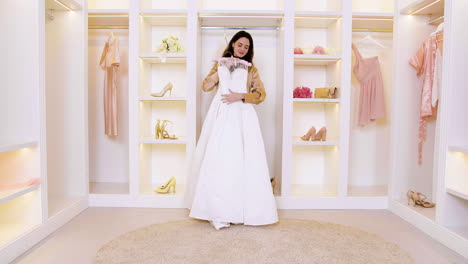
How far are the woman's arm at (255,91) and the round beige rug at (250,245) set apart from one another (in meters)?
1.13

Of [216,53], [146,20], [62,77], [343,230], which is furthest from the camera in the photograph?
[216,53]

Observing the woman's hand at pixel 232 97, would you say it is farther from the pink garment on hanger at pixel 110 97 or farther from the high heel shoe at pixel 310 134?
the pink garment on hanger at pixel 110 97

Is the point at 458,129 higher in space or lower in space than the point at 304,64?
lower

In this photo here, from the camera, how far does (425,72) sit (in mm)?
3768

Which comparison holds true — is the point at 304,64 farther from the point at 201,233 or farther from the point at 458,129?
the point at 201,233

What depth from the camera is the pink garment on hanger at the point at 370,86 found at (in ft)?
14.2

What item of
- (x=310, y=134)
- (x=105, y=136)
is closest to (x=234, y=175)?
(x=310, y=134)

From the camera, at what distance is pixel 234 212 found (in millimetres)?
3260

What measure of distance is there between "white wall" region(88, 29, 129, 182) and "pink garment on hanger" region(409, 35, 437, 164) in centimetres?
326

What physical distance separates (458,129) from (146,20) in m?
3.19

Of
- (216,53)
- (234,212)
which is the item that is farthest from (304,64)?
(234,212)

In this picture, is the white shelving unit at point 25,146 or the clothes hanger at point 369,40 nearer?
the white shelving unit at point 25,146

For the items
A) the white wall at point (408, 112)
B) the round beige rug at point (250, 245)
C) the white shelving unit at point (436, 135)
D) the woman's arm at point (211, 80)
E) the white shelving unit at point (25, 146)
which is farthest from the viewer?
the white wall at point (408, 112)

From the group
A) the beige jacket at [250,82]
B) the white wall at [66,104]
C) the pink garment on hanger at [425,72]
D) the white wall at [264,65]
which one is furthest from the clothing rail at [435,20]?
the white wall at [66,104]
